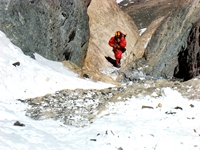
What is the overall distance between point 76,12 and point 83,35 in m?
1.58

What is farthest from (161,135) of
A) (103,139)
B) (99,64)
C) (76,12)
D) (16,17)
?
(99,64)

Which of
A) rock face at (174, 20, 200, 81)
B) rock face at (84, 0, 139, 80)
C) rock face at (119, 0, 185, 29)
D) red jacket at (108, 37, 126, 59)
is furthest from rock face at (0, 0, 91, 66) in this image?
rock face at (119, 0, 185, 29)

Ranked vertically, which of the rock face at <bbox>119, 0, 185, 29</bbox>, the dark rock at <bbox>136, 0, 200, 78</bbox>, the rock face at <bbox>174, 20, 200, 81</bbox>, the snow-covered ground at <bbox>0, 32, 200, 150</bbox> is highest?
Answer: the rock face at <bbox>119, 0, 185, 29</bbox>

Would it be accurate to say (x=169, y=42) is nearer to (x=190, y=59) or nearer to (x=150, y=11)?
(x=190, y=59)

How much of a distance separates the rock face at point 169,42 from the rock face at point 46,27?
431cm

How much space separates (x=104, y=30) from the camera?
22.8 m

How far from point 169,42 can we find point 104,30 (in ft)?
20.1

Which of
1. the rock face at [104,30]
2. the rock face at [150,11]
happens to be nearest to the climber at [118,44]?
the rock face at [104,30]

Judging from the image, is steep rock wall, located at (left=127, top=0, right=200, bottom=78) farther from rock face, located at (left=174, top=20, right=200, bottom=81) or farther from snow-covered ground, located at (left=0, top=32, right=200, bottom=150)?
snow-covered ground, located at (left=0, top=32, right=200, bottom=150)

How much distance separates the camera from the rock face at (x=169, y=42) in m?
16.5

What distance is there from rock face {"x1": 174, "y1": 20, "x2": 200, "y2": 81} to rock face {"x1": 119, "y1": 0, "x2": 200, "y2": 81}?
626mm

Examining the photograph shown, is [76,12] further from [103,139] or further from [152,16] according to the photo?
[152,16]

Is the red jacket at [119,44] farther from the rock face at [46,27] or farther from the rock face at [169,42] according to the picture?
the rock face at [46,27]

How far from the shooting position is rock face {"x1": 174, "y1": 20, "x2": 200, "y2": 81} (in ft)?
42.0
